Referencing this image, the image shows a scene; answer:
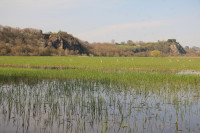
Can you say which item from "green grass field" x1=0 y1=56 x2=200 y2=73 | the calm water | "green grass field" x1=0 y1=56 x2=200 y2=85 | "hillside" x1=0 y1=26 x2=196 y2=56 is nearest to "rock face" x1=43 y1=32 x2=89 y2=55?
"hillside" x1=0 y1=26 x2=196 y2=56

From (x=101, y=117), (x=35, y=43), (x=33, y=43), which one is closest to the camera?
(x=101, y=117)

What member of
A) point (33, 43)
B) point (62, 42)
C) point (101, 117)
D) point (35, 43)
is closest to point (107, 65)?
point (101, 117)

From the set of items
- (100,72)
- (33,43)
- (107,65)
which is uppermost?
(33,43)

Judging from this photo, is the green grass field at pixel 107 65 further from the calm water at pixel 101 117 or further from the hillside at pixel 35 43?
the hillside at pixel 35 43

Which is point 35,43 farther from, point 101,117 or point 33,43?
point 101,117

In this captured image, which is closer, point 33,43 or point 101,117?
point 101,117

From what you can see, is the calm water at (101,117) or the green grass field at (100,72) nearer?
the calm water at (101,117)

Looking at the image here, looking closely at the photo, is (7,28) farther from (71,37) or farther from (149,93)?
(149,93)

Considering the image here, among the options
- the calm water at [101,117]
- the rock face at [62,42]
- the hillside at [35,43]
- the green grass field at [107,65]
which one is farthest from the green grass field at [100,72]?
the rock face at [62,42]

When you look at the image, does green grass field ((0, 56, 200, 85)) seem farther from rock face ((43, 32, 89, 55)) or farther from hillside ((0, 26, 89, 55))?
rock face ((43, 32, 89, 55))

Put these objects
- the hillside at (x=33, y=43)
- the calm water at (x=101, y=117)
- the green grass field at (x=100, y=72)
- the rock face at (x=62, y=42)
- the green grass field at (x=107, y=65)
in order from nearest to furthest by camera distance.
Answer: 1. the calm water at (x=101, y=117)
2. the green grass field at (x=100, y=72)
3. the green grass field at (x=107, y=65)
4. the hillside at (x=33, y=43)
5. the rock face at (x=62, y=42)

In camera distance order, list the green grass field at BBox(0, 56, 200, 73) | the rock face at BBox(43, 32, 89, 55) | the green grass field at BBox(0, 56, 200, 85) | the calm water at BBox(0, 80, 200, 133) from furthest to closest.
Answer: the rock face at BBox(43, 32, 89, 55), the green grass field at BBox(0, 56, 200, 73), the green grass field at BBox(0, 56, 200, 85), the calm water at BBox(0, 80, 200, 133)

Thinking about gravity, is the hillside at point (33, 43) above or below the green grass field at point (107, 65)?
above

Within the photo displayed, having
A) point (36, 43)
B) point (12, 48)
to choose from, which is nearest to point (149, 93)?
point (12, 48)
